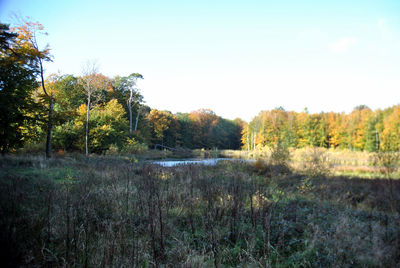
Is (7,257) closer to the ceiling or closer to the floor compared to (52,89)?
closer to the floor

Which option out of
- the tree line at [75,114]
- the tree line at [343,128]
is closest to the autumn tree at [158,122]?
the tree line at [75,114]

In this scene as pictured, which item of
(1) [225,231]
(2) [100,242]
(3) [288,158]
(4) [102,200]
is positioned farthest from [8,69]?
(3) [288,158]

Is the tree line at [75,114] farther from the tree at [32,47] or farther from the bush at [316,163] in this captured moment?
the bush at [316,163]

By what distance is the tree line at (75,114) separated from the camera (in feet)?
9.75

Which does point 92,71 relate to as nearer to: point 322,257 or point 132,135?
point 132,135

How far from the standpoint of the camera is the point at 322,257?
343cm

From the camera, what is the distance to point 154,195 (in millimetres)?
4617

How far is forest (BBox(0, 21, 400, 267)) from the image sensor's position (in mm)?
2541

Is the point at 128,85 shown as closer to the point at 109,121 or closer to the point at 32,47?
the point at 109,121

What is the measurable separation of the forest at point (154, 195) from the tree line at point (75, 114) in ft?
0.19

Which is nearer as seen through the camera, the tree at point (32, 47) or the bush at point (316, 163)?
the tree at point (32, 47)

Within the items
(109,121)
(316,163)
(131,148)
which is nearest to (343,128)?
(316,163)

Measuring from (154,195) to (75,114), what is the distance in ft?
38.5

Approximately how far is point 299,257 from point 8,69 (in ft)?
17.1
